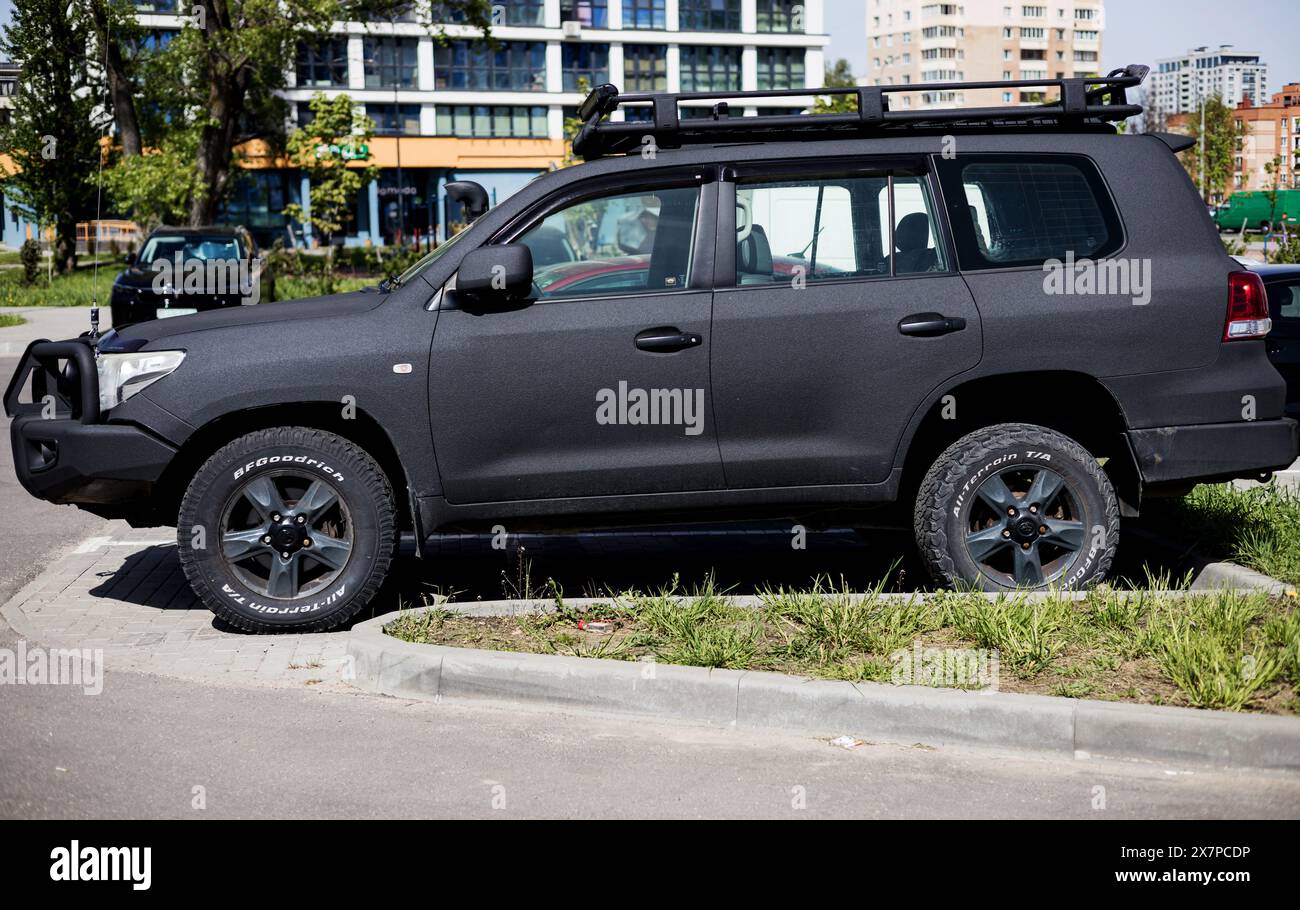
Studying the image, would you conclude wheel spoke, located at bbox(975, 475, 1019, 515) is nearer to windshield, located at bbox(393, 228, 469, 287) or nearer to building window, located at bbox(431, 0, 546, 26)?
windshield, located at bbox(393, 228, 469, 287)

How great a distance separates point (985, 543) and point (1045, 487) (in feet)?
1.15

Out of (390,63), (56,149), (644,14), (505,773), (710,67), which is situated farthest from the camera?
(710,67)

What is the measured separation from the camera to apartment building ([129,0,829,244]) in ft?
248

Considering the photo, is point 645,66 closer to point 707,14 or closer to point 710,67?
point 710,67

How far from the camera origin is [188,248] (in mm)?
22750

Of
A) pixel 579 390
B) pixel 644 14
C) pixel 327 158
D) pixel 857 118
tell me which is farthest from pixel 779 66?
pixel 579 390

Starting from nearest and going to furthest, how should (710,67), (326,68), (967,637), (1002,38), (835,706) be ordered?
(835,706), (967,637), (326,68), (710,67), (1002,38)

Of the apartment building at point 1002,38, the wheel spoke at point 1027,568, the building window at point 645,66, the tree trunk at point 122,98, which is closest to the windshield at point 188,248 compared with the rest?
the tree trunk at point 122,98

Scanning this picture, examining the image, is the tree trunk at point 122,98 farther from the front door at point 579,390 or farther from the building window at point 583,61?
the building window at point 583,61

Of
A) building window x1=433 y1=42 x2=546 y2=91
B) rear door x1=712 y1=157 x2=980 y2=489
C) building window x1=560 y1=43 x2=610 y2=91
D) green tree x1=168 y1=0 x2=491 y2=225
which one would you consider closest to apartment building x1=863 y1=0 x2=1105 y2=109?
building window x1=560 y1=43 x2=610 y2=91

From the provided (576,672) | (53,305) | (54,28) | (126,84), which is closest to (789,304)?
(576,672)
